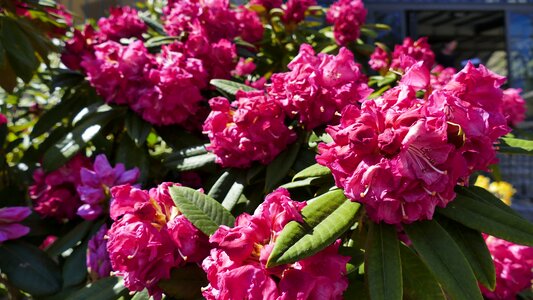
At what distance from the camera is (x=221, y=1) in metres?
1.60

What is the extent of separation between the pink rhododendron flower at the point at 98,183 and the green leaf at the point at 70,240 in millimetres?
35

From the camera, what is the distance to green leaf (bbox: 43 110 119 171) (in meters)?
1.42

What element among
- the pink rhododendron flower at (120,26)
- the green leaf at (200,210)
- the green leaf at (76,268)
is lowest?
the green leaf at (76,268)

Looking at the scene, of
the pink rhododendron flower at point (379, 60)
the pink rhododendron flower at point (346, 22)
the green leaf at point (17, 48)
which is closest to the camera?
the green leaf at point (17, 48)

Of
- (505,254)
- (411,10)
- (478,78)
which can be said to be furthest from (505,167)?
(478,78)

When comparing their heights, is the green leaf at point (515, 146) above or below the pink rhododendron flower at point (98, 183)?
above

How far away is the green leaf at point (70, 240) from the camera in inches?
52.3

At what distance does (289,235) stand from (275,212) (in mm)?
78

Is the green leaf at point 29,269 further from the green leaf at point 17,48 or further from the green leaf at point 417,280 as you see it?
the green leaf at point 417,280

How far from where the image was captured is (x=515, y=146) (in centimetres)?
92

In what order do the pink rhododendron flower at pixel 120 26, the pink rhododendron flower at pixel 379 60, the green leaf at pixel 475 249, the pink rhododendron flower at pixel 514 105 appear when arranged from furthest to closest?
the pink rhododendron flower at pixel 514 105
the pink rhododendron flower at pixel 379 60
the pink rhododendron flower at pixel 120 26
the green leaf at pixel 475 249

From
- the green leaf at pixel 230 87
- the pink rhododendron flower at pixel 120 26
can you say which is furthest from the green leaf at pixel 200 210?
the pink rhododendron flower at pixel 120 26

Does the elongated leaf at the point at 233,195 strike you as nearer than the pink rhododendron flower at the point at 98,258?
Yes

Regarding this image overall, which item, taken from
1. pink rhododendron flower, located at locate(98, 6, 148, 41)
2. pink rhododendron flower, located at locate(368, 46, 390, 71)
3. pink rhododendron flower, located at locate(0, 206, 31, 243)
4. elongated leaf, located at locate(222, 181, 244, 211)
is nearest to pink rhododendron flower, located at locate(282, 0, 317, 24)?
pink rhododendron flower, located at locate(368, 46, 390, 71)
